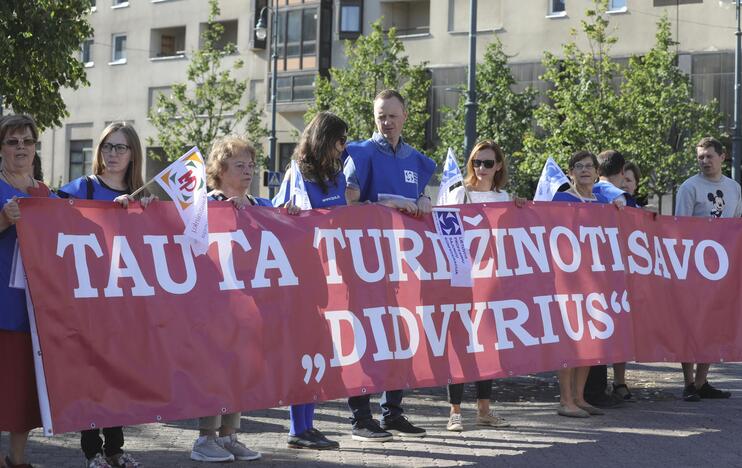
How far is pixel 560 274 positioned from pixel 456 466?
2220mm

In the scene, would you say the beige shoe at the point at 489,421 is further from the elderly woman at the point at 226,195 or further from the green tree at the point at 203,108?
the green tree at the point at 203,108

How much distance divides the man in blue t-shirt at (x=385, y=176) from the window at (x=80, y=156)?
5321 cm

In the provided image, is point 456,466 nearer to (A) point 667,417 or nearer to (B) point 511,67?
(A) point 667,417

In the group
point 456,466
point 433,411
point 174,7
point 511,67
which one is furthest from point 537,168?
point 456,466

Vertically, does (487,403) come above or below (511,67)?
below

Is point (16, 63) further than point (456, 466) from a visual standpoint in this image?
Yes

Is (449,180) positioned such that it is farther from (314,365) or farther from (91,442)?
(91,442)

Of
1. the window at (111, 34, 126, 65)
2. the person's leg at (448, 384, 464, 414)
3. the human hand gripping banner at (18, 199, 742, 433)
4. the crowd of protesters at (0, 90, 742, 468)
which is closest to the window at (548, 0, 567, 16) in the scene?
the window at (111, 34, 126, 65)

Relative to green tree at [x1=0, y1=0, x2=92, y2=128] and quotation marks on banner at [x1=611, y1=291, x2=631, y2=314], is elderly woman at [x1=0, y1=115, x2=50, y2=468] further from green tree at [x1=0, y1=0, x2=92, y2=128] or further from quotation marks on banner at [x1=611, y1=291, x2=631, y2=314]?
green tree at [x1=0, y1=0, x2=92, y2=128]

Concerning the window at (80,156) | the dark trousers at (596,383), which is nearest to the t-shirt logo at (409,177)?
the dark trousers at (596,383)

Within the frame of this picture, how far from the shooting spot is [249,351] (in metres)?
7.50

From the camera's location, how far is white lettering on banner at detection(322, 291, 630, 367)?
26.6 ft

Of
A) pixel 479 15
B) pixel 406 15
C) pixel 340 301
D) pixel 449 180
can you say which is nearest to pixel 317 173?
pixel 340 301

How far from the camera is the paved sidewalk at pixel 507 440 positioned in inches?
315
